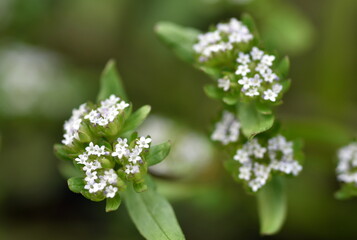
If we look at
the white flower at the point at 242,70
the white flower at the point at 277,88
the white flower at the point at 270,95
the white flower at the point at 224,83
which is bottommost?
the white flower at the point at 224,83

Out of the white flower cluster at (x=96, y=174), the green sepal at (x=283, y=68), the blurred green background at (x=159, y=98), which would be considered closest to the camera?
the white flower cluster at (x=96, y=174)

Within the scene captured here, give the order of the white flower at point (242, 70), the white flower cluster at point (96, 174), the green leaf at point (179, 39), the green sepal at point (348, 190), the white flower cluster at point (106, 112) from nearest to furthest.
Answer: the white flower cluster at point (96, 174) < the white flower cluster at point (106, 112) < the white flower at point (242, 70) < the green sepal at point (348, 190) < the green leaf at point (179, 39)

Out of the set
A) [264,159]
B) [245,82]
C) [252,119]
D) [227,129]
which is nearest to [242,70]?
[245,82]

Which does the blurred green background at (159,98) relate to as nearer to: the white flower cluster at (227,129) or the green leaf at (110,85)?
the white flower cluster at (227,129)

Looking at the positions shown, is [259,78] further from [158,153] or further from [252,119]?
[158,153]

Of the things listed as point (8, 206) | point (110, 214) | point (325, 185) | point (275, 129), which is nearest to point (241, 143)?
point (275, 129)

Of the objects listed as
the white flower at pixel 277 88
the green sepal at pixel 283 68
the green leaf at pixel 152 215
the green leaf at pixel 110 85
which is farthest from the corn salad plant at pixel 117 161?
the green sepal at pixel 283 68
